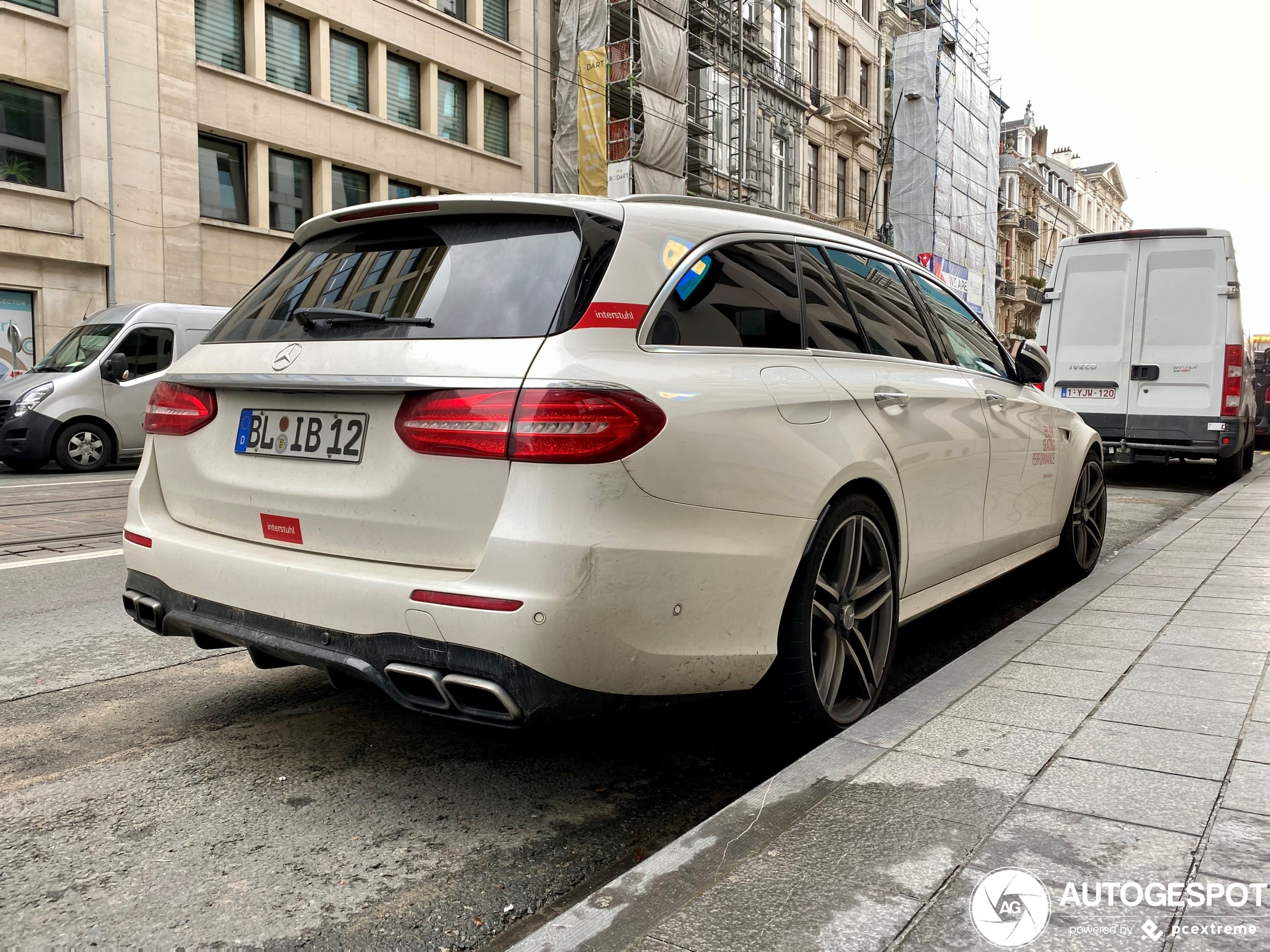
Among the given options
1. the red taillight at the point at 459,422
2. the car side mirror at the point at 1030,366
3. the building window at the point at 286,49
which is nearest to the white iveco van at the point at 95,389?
the building window at the point at 286,49

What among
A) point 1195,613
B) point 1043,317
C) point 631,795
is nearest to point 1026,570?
point 1195,613

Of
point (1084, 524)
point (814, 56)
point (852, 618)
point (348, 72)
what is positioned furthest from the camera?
point (814, 56)

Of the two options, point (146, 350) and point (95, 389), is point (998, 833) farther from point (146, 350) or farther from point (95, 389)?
point (146, 350)

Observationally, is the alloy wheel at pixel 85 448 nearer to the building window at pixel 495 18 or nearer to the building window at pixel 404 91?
the building window at pixel 404 91

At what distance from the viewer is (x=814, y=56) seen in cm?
4003

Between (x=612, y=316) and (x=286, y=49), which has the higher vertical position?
(x=286, y=49)

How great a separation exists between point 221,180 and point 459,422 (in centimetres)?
2169

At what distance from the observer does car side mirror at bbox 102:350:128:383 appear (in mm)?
13922

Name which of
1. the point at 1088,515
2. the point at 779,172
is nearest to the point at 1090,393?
the point at 1088,515

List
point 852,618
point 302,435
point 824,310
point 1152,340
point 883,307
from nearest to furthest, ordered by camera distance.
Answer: point 302,435 → point 852,618 → point 824,310 → point 883,307 → point 1152,340

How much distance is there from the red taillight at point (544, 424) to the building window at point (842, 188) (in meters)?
41.0

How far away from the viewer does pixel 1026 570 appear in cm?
660

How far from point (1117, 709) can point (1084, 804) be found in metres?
0.88

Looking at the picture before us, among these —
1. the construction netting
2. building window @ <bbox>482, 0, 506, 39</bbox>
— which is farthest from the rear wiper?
the construction netting
